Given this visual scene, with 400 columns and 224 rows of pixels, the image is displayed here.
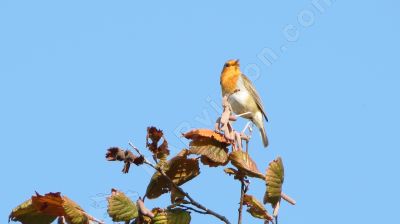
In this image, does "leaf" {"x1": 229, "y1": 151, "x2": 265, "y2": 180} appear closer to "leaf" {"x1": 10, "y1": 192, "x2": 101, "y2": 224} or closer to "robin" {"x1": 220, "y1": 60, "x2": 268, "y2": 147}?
"leaf" {"x1": 10, "y1": 192, "x2": 101, "y2": 224}

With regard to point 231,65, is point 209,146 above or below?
below

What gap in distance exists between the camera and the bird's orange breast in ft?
21.9

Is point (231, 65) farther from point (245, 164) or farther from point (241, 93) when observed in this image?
point (245, 164)

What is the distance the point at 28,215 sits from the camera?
60.9 inches

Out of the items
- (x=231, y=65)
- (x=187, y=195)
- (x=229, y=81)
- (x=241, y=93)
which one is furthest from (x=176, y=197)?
(x=231, y=65)

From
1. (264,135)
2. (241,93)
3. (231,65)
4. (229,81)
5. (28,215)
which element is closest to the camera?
(28,215)

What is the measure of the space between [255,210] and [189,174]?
0.65ft

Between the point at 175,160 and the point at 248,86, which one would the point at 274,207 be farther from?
the point at 248,86

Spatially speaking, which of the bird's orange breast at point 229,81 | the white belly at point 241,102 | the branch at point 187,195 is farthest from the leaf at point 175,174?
the bird's orange breast at point 229,81

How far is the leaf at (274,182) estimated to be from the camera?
149cm

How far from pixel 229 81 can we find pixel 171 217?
521cm

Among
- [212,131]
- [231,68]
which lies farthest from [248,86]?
[212,131]

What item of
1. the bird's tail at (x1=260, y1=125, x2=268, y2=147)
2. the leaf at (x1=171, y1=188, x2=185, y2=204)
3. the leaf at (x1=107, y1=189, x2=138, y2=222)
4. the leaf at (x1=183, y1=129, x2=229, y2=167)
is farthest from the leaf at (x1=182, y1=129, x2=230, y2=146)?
the bird's tail at (x1=260, y1=125, x2=268, y2=147)

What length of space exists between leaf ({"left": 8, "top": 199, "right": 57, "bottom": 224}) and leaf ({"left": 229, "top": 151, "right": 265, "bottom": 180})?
0.47 meters
